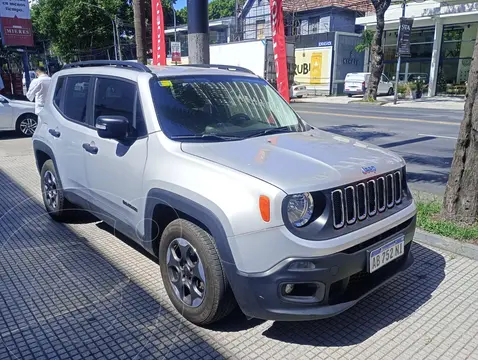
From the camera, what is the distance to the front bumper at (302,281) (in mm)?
2434

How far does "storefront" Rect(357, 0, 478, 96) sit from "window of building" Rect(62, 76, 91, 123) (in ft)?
91.1

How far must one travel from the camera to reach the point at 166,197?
296 centimetres

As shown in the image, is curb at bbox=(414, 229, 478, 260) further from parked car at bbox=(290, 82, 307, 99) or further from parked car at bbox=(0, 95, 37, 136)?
parked car at bbox=(290, 82, 307, 99)

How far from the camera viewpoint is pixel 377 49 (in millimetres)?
24141

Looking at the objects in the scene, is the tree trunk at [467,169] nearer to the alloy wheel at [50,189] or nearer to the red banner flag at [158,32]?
the alloy wheel at [50,189]

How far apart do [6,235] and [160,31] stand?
6301 millimetres

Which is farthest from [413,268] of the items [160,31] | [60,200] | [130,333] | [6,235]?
[160,31]

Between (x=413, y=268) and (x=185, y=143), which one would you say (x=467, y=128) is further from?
(x=185, y=143)

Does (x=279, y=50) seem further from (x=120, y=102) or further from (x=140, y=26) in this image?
(x=140, y=26)

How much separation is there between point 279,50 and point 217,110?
4197mm

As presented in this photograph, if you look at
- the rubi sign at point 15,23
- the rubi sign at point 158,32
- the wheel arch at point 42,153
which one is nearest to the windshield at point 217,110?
the wheel arch at point 42,153

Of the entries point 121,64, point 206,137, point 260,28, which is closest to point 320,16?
point 260,28

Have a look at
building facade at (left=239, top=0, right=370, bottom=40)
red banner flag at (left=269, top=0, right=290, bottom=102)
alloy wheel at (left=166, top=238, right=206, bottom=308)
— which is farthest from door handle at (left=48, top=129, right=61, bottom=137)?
building facade at (left=239, top=0, right=370, bottom=40)

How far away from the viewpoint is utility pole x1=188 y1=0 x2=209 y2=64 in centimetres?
655
